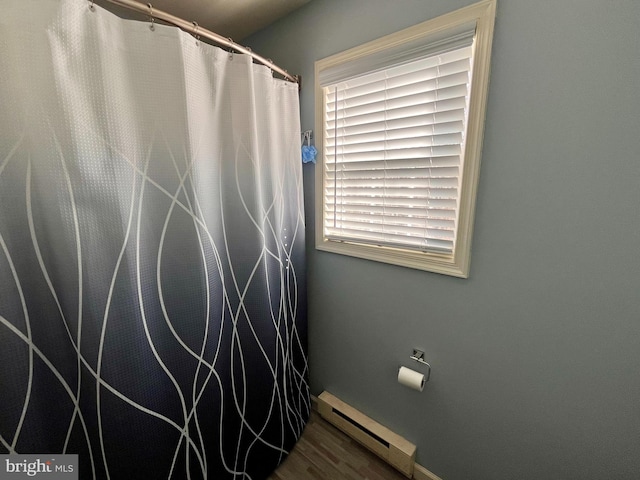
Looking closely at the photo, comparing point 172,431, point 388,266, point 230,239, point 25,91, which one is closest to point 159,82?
point 25,91

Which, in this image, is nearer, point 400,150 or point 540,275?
point 540,275

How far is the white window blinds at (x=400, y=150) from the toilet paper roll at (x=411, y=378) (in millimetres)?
548

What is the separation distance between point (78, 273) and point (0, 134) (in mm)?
373

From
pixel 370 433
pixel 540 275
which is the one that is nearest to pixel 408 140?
pixel 540 275

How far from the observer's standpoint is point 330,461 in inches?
51.7

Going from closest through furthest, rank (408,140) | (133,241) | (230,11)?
1. (133,241)
2. (408,140)
3. (230,11)

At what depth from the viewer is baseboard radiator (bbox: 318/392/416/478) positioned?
1.21m

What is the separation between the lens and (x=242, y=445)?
115cm

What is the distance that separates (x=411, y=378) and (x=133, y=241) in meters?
1.19

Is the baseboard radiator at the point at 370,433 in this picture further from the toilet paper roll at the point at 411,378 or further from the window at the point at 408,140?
the window at the point at 408,140

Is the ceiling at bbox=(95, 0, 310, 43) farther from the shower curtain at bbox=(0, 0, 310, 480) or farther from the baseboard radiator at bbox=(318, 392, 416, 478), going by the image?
the baseboard radiator at bbox=(318, 392, 416, 478)

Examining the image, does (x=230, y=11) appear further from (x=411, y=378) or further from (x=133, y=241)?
(x=411, y=378)

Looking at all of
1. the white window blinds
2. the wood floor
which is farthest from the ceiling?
the wood floor

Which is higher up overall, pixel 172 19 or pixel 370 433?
pixel 172 19
